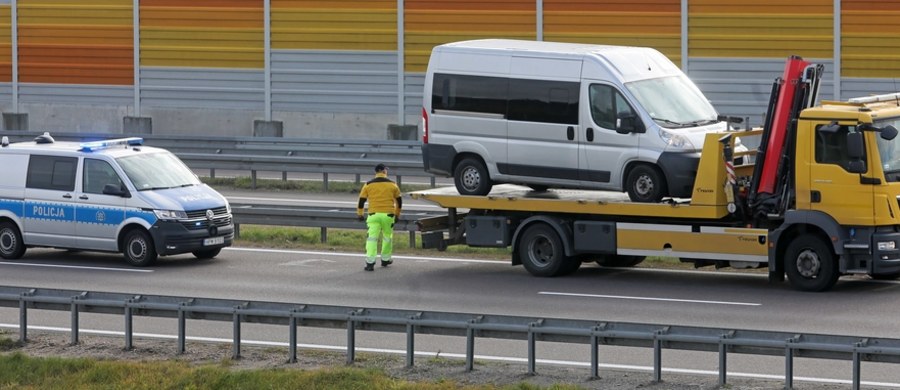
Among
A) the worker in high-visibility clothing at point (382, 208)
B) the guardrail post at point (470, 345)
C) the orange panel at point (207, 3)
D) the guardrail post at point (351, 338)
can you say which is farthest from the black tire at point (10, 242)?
the orange panel at point (207, 3)

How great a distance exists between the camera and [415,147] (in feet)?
Result: 104

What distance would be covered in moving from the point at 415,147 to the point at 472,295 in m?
13.7

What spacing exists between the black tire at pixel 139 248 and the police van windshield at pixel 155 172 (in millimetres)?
595

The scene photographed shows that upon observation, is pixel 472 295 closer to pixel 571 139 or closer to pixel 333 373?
pixel 571 139

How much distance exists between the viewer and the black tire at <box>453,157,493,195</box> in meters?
20.1

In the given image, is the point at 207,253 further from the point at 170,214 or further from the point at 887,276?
the point at 887,276

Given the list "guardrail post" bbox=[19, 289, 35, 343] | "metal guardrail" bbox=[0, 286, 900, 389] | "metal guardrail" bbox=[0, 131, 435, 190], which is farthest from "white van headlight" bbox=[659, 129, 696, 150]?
"metal guardrail" bbox=[0, 131, 435, 190]

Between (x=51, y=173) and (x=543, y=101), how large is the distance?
6513 millimetres

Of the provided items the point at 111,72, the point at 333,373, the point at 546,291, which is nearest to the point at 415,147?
the point at 111,72

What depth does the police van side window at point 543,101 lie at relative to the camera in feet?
63.3

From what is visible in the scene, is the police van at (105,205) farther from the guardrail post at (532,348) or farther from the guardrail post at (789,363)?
the guardrail post at (789,363)

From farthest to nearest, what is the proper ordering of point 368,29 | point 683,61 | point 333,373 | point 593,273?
point 368,29 → point 683,61 → point 593,273 → point 333,373

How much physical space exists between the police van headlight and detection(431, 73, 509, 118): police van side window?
3420 mm

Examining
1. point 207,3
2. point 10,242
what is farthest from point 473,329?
point 207,3
